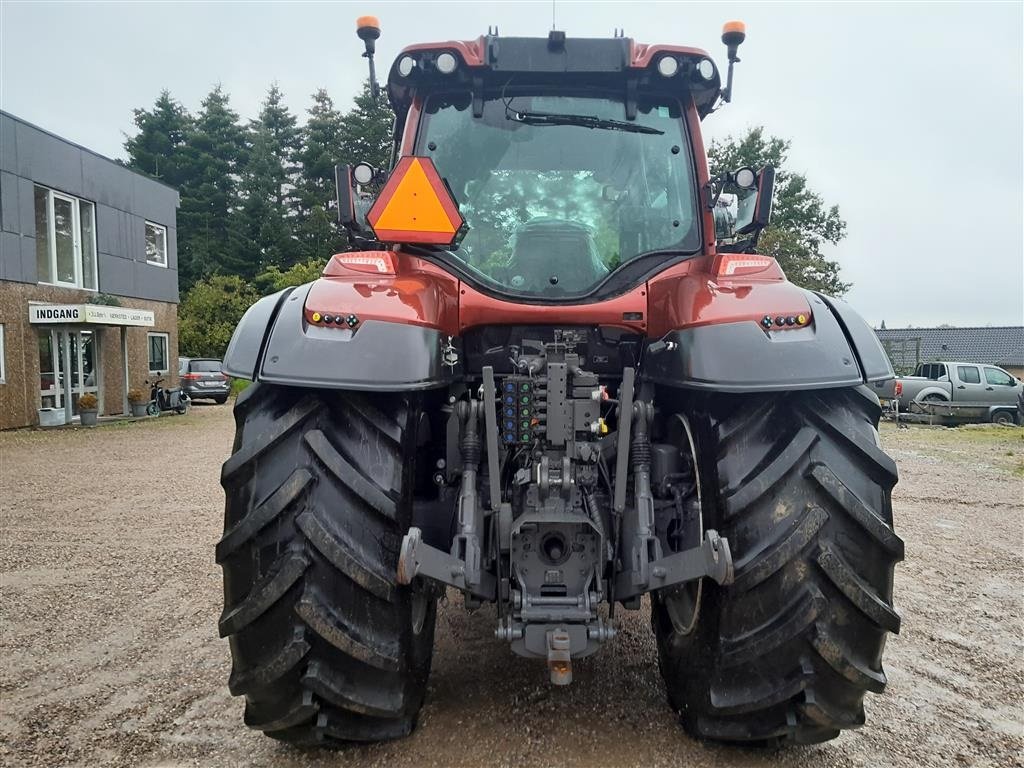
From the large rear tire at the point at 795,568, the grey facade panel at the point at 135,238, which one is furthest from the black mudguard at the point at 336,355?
the grey facade panel at the point at 135,238

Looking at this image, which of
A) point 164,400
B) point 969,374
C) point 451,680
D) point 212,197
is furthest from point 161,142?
point 451,680

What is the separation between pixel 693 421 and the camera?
242 centimetres

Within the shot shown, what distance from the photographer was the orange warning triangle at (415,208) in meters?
2.25

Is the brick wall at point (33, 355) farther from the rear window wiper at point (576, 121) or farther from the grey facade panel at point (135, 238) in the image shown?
the rear window wiper at point (576, 121)

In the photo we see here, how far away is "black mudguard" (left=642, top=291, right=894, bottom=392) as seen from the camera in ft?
6.89

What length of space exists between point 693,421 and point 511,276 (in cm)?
89

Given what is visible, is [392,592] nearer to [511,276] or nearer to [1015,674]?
[511,276]

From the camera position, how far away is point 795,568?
207 centimetres

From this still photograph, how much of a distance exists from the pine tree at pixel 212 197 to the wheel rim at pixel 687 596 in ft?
126

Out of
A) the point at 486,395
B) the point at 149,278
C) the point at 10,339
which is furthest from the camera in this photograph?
the point at 149,278

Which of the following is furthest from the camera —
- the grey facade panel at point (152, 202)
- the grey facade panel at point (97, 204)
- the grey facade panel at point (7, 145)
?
the grey facade panel at point (152, 202)

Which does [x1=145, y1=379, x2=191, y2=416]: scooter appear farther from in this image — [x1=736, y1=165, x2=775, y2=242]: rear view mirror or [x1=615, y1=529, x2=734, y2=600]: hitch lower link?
[x1=615, y1=529, x2=734, y2=600]: hitch lower link

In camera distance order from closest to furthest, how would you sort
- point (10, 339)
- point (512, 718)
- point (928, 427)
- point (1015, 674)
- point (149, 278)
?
point (512, 718) < point (1015, 674) < point (10, 339) < point (928, 427) < point (149, 278)

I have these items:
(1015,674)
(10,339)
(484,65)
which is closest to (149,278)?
(10,339)
